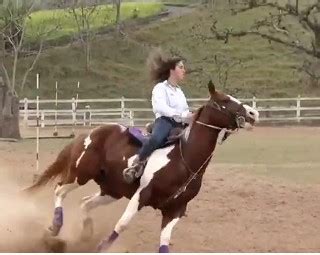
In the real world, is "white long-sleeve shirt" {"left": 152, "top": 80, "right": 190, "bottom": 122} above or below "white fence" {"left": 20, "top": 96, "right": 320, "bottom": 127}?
above

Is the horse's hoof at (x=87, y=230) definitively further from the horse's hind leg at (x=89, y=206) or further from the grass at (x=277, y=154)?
the grass at (x=277, y=154)

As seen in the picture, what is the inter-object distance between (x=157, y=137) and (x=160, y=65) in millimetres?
887

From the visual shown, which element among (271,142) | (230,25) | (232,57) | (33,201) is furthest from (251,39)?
(33,201)

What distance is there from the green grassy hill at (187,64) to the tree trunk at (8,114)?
17518mm

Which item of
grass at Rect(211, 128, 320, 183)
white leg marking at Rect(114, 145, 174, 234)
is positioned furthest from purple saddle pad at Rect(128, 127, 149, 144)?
grass at Rect(211, 128, 320, 183)

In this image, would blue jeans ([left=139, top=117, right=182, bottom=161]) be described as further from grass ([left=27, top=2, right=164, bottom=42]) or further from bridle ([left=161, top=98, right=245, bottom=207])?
grass ([left=27, top=2, right=164, bottom=42])

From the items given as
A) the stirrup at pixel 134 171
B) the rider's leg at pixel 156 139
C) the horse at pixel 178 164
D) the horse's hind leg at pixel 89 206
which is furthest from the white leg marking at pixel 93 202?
the rider's leg at pixel 156 139

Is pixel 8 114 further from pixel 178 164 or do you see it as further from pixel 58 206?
pixel 178 164

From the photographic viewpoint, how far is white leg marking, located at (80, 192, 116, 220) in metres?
10.0

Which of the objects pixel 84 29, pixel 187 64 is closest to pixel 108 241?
pixel 187 64

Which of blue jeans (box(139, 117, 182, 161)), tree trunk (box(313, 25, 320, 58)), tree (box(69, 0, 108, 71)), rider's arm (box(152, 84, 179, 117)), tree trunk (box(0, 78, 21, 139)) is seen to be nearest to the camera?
rider's arm (box(152, 84, 179, 117))

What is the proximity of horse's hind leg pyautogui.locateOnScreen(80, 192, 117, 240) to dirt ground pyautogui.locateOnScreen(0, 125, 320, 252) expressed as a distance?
0.10 metres

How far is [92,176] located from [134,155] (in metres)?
0.84

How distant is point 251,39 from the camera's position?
64.0 m
